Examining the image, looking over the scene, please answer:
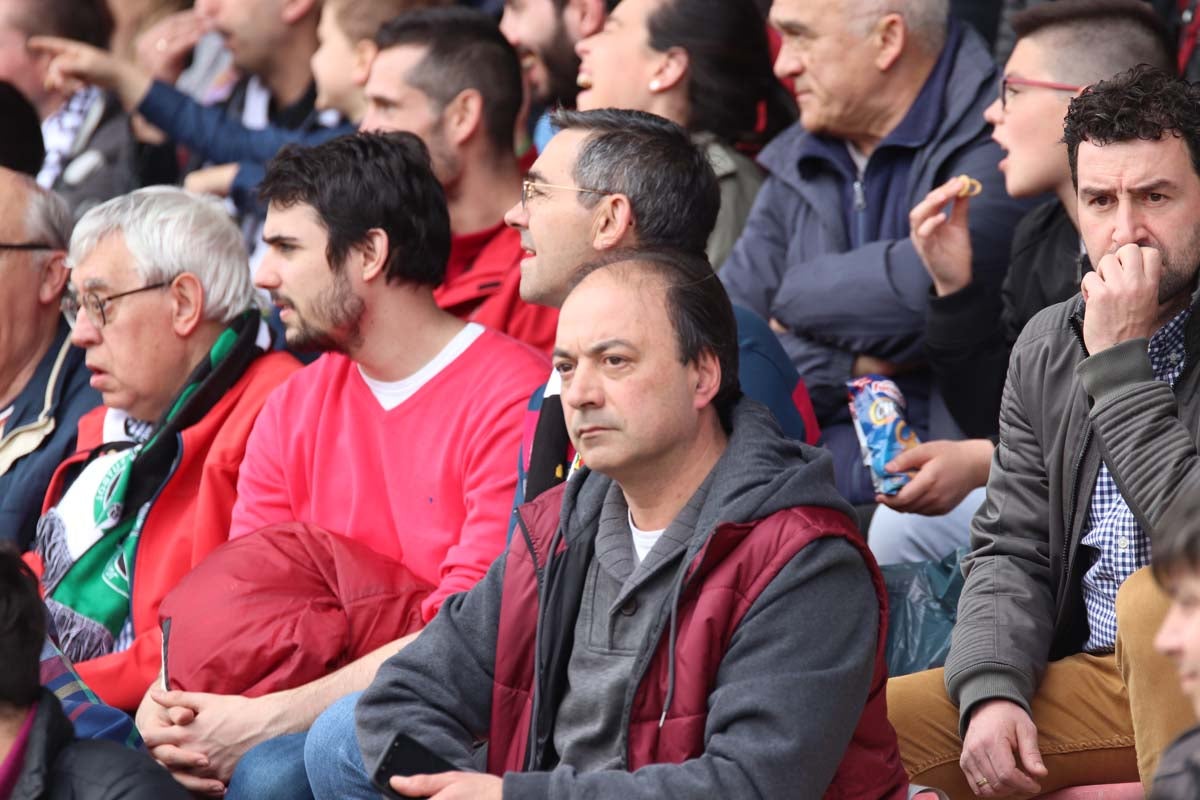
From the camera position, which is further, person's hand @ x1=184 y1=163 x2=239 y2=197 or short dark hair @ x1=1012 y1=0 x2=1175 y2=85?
person's hand @ x1=184 y1=163 x2=239 y2=197

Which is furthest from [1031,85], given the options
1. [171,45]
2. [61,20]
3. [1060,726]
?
[171,45]

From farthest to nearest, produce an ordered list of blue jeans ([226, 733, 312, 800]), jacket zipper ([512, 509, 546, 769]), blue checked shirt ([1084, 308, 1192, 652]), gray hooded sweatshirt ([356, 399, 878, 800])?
1. blue jeans ([226, 733, 312, 800])
2. blue checked shirt ([1084, 308, 1192, 652])
3. jacket zipper ([512, 509, 546, 769])
4. gray hooded sweatshirt ([356, 399, 878, 800])

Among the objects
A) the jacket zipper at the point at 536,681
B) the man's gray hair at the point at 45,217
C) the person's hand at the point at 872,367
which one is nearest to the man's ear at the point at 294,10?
the man's gray hair at the point at 45,217

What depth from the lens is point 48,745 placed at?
2820mm

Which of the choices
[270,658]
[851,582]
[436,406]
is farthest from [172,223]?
[851,582]

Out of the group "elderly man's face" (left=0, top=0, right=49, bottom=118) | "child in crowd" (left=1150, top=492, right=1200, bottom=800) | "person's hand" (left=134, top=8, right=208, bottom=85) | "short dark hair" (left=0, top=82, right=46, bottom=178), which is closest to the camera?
"child in crowd" (left=1150, top=492, right=1200, bottom=800)

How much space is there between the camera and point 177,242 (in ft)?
15.4

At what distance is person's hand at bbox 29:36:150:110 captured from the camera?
6512mm

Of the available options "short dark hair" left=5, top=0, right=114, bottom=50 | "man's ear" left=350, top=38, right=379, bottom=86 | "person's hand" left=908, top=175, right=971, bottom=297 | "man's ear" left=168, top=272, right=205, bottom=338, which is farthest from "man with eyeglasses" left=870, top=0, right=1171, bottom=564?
"short dark hair" left=5, top=0, right=114, bottom=50

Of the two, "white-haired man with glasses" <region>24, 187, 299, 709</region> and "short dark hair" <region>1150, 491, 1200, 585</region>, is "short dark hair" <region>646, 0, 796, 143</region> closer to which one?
"white-haired man with glasses" <region>24, 187, 299, 709</region>

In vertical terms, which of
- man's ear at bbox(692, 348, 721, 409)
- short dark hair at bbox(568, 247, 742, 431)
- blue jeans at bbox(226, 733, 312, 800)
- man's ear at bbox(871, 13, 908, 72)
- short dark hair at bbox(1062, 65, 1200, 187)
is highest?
short dark hair at bbox(1062, 65, 1200, 187)

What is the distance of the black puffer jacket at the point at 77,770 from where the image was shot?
278cm

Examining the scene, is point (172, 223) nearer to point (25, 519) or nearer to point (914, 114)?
point (25, 519)

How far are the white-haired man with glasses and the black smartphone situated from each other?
1472mm
